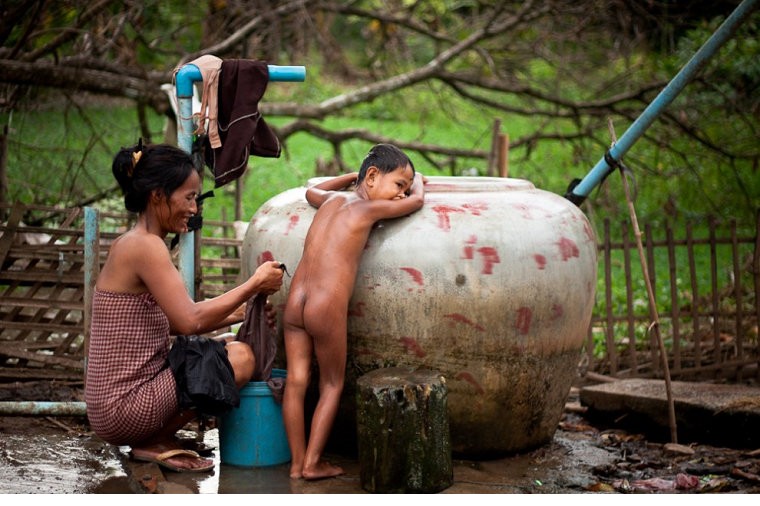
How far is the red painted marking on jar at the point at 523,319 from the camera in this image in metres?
3.85

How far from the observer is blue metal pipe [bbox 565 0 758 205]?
4.51 metres

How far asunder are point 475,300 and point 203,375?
1.11m

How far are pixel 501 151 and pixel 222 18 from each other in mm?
3021

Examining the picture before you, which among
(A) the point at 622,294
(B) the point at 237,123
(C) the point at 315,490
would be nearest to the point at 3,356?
(B) the point at 237,123

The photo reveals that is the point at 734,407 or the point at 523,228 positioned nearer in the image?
the point at 523,228

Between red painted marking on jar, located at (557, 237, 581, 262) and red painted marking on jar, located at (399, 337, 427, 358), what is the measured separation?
2.39 feet

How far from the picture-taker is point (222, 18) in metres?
8.93

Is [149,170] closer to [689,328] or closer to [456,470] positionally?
[456,470]

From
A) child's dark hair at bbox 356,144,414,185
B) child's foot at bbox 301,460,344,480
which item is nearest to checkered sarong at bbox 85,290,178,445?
child's foot at bbox 301,460,344,480

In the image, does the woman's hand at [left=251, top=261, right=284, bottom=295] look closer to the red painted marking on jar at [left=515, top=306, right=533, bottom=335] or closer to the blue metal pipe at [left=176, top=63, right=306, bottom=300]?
the blue metal pipe at [left=176, top=63, right=306, bottom=300]

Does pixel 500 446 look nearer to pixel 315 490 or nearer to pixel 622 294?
pixel 315 490

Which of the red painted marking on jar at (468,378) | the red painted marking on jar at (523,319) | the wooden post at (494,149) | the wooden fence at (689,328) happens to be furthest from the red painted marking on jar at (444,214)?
the wooden post at (494,149)

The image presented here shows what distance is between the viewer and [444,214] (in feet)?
12.8

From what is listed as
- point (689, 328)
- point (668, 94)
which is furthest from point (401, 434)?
point (689, 328)
